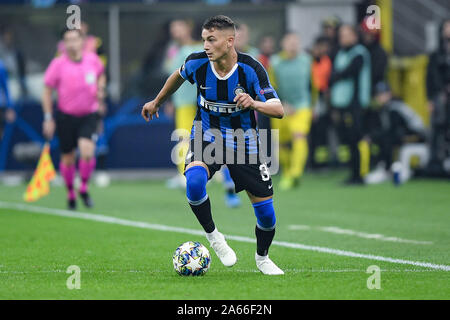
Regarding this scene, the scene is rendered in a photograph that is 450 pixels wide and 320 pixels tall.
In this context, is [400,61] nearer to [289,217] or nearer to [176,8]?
[176,8]

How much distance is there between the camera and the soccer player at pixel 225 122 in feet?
23.5

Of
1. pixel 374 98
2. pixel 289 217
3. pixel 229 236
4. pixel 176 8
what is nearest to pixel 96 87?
pixel 289 217

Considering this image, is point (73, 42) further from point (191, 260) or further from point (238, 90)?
point (191, 260)

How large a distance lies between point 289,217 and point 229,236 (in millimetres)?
2075

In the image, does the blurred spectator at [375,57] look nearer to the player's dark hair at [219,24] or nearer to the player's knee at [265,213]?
the player's dark hair at [219,24]

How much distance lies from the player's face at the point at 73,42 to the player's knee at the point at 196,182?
5.79 m

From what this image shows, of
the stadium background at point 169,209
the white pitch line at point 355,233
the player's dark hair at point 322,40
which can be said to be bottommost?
the white pitch line at point 355,233

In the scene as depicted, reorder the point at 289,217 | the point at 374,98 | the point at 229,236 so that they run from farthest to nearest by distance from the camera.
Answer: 1. the point at 374,98
2. the point at 289,217
3. the point at 229,236

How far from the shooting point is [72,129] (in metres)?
12.9

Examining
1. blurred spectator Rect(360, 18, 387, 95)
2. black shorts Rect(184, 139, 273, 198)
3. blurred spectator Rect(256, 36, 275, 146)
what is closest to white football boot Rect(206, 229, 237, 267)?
black shorts Rect(184, 139, 273, 198)

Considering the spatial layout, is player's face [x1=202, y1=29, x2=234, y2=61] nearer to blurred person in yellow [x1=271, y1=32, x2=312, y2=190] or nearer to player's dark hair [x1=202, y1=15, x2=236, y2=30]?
player's dark hair [x1=202, y1=15, x2=236, y2=30]

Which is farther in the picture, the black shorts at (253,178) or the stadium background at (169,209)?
the black shorts at (253,178)

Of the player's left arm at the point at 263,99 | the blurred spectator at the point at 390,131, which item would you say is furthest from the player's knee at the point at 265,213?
the blurred spectator at the point at 390,131
